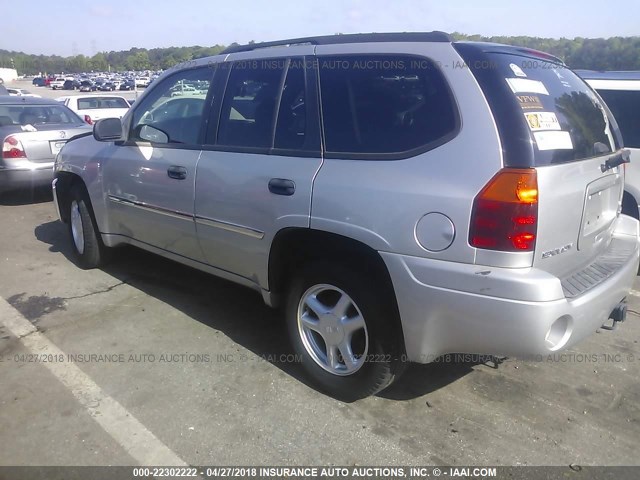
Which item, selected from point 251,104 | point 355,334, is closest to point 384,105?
point 251,104

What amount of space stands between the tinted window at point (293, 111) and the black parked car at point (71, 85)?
64787 mm

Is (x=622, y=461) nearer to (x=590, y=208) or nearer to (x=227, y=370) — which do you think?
(x=590, y=208)

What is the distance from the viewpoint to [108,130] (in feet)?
14.3

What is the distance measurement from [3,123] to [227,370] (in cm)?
702

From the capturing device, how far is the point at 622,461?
258 centimetres

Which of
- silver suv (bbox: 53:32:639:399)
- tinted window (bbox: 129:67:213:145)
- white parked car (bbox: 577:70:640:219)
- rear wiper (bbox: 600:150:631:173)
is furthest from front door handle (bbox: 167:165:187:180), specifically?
white parked car (bbox: 577:70:640:219)

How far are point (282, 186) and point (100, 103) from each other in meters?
13.9

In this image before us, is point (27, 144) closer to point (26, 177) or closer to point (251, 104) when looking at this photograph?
point (26, 177)

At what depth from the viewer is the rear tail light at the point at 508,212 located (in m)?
2.32

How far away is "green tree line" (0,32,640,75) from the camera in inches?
187

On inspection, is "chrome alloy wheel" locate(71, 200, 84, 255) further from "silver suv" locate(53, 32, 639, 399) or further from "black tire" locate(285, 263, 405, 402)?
"black tire" locate(285, 263, 405, 402)

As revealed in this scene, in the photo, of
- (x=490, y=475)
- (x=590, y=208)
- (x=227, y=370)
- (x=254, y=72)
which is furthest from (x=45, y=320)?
Result: (x=590, y=208)

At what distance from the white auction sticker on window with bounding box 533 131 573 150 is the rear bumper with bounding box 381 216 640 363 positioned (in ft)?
1.85

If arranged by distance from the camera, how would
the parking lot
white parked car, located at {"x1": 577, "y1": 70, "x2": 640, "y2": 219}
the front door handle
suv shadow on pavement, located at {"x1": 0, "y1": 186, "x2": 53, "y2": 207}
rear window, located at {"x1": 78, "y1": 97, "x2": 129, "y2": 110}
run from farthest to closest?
rear window, located at {"x1": 78, "y1": 97, "x2": 129, "y2": 110}, suv shadow on pavement, located at {"x1": 0, "y1": 186, "x2": 53, "y2": 207}, white parked car, located at {"x1": 577, "y1": 70, "x2": 640, "y2": 219}, the front door handle, the parking lot
